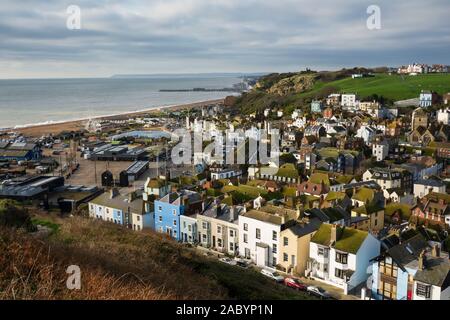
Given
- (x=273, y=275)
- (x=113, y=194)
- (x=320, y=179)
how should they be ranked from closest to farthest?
(x=273, y=275), (x=113, y=194), (x=320, y=179)

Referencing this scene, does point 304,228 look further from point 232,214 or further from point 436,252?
point 436,252

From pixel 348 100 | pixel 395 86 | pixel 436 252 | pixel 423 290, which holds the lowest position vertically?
pixel 423 290

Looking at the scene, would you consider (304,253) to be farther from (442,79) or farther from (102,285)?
(442,79)

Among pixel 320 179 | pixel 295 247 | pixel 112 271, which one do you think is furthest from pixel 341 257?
pixel 320 179

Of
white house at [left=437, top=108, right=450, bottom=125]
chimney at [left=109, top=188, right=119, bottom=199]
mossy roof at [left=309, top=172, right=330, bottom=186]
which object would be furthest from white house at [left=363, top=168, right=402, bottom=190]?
white house at [left=437, top=108, right=450, bottom=125]

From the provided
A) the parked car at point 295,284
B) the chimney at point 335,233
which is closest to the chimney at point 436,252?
the chimney at point 335,233

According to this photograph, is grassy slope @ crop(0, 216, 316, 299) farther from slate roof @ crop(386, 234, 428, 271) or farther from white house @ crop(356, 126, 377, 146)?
white house @ crop(356, 126, 377, 146)
